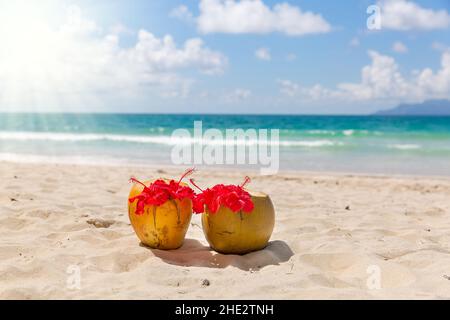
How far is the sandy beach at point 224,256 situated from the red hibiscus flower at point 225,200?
0.36m

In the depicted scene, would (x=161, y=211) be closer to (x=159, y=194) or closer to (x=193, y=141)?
(x=159, y=194)

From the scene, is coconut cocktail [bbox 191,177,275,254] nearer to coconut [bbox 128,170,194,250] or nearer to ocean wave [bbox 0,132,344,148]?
coconut [bbox 128,170,194,250]

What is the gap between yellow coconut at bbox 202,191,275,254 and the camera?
133 inches

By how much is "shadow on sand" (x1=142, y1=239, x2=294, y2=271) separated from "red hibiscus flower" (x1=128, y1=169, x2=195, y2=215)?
0.37m

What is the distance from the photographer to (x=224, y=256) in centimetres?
343

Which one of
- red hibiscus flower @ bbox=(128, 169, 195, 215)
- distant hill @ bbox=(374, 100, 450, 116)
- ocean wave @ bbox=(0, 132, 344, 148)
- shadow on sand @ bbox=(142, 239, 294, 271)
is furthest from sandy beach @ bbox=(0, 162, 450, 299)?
distant hill @ bbox=(374, 100, 450, 116)

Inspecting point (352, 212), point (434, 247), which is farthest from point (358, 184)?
point (434, 247)

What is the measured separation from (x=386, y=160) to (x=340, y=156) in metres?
1.72

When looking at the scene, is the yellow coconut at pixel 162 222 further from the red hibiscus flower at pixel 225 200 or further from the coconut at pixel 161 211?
the red hibiscus flower at pixel 225 200

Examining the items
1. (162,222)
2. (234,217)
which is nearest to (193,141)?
(162,222)

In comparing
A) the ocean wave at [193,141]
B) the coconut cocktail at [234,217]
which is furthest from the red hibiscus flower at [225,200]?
the ocean wave at [193,141]

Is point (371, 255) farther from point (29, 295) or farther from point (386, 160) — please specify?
point (386, 160)

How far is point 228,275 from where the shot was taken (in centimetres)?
298

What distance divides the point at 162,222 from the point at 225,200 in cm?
49
